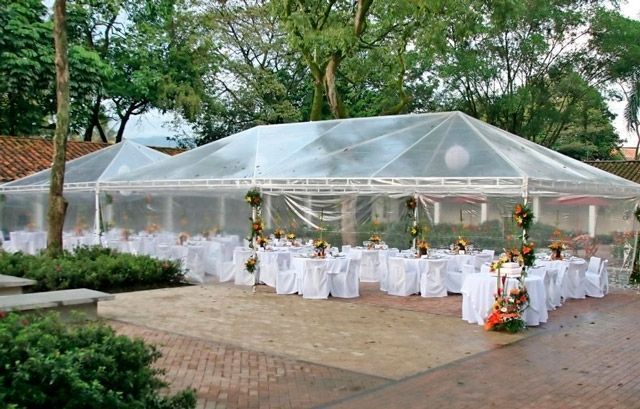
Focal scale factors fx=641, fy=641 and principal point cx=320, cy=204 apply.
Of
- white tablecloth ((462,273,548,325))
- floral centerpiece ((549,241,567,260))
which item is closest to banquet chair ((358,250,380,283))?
floral centerpiece ((549,241,567,260))

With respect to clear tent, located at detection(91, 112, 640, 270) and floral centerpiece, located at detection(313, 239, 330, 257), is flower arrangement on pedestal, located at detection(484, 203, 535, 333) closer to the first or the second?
clear tent, located at detection(91, 112, 640, 270)

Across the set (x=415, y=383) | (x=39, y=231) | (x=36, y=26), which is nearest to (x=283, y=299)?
(x=415, y=383)

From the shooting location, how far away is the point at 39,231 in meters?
18.4

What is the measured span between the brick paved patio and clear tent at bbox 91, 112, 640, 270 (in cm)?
230

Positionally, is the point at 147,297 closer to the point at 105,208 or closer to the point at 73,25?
the point at 105,208

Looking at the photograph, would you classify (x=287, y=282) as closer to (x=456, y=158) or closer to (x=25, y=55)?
(x=456, y=158)

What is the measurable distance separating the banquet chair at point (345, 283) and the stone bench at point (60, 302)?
4639mm

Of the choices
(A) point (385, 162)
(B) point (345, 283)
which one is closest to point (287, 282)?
(B) point (345, 283)

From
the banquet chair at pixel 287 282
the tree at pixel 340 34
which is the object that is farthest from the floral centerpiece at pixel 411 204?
the tree at pixel 340 34

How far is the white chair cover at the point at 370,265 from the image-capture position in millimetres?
14180

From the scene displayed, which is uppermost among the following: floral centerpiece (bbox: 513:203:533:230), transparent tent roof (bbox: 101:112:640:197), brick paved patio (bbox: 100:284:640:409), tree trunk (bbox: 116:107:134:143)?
tree trunk (bbox: 116:107:134:143)

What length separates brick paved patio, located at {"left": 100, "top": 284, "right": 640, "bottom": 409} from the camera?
18.9 feet

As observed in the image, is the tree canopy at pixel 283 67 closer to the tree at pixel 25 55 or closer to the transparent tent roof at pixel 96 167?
the tree at pixel 25 55

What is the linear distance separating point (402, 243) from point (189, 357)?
1007 centimetres
